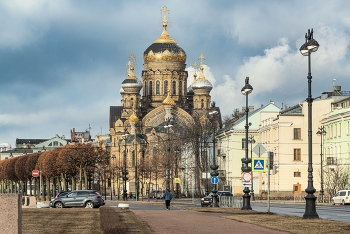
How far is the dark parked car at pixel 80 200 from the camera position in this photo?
2352 inches

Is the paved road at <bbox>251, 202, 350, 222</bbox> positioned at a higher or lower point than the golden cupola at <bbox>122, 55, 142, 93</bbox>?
lower

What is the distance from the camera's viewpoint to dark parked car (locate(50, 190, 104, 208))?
59.8m

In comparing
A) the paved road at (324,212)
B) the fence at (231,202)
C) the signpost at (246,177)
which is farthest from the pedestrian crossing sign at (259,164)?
the fence at (231,202)

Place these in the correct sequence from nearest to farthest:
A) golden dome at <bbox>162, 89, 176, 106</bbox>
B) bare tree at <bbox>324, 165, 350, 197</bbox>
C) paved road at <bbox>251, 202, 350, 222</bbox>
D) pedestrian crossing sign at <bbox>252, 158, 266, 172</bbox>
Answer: paved road at <bbox>251, 202, 350, 222</bbox> → pedestrian crossing sign at <bbox>252, 158, 266, 172</bbox> → bare tree at <bbox>324, 165, 350, 197</bbox> → golden dome at <bbox>162, 89, 176, 106</bbox>

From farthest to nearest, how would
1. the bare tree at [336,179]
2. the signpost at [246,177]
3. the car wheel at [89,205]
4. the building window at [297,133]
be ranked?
the building window at [297,133], the bare tree at [336,179], the car wheel at [89,205], the signpost at [246,177]

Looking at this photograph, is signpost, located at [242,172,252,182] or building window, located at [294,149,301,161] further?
building window, located at [294,149,301,161]

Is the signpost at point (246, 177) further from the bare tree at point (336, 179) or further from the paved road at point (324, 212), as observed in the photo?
the bare tree at point (336, 179)

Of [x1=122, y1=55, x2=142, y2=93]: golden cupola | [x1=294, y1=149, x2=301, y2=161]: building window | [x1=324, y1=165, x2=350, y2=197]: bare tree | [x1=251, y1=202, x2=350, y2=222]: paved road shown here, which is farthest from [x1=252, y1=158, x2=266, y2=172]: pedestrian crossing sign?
[x1=122, y1=55, x2=142, y2=93]: golden cupola

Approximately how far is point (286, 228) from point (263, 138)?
83285mm

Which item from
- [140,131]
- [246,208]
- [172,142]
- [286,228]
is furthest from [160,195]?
[286,228]

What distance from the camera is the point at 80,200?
60000 millimetres

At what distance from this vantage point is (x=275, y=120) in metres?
103

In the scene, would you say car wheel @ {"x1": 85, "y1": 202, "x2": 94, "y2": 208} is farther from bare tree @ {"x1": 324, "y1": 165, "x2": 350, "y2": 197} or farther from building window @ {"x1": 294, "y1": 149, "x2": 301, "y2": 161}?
building window @ {"x1": 294, "y1": 149, "x2": 301, "y2": 161}

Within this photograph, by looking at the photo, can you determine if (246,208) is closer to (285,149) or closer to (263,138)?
(285,149)
